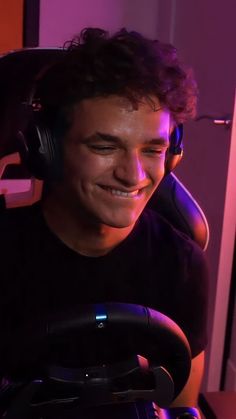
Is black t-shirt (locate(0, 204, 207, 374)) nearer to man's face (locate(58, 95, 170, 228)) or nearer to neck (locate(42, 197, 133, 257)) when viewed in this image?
neck (locate(42, 197, 133, 257))

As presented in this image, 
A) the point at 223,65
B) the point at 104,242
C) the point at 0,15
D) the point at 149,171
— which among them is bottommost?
the point at 104,242

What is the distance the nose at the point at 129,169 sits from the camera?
0.67 metres

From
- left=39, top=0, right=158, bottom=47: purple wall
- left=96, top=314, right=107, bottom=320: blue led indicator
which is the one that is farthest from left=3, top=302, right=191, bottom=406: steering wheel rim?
left=39, top=0, right=158, bottom=47: purple wall

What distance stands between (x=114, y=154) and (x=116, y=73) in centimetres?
11

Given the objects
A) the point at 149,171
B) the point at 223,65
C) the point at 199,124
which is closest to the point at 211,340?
the point at 199,124

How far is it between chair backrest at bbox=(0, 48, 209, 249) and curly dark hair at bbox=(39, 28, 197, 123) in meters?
0.04

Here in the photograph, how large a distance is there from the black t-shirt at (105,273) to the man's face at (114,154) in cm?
12

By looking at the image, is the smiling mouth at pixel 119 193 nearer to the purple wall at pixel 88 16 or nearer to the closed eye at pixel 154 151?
the closed eye at pixel 154 151

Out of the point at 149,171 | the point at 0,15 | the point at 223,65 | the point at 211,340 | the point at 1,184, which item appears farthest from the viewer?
the point at 0,15

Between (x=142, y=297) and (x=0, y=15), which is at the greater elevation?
(x=0, y=15)

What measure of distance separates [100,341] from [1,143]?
344 mm

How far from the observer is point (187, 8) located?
6.21 ft

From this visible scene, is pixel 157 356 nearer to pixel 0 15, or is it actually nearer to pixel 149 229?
pixel 149 229

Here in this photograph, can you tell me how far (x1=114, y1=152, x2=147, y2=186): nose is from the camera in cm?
67
